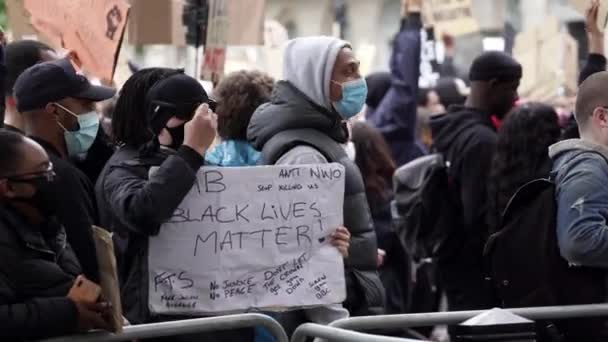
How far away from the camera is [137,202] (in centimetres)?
545

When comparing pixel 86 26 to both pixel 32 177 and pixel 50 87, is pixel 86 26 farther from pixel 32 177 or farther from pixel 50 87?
pixel 32 177

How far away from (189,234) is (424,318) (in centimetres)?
89

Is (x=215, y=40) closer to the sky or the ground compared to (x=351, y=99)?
closer to the sky

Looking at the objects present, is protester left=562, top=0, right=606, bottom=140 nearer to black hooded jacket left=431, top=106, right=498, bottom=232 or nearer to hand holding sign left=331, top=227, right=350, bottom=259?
black hooded jacket left=431, top=106, right=498, bottom=232

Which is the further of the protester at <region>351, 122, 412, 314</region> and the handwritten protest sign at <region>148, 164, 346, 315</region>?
the protester at <region>351, 122, 412, 314</region>

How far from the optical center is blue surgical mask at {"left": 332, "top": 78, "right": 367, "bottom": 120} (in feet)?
20.4

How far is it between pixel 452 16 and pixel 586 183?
6.61 m

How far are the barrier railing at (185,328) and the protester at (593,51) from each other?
116 inches

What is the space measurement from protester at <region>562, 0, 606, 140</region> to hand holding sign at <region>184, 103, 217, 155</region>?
9.24 feet

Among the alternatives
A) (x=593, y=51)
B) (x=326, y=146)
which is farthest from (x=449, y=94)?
(x=326, y=146)

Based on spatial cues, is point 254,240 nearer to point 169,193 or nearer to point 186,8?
point 169,193

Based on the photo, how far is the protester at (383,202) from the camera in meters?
9.77

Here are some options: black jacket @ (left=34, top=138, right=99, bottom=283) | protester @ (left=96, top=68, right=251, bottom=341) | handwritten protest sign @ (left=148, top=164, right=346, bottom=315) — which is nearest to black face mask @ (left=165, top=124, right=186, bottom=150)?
protester @ (left=96, top=68, right=251, bottom=341)

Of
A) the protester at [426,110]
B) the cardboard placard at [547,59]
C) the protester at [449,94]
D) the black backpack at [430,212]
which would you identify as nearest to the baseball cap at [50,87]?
the black backpack at [430,212]
